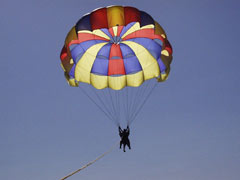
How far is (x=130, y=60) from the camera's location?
1677cm

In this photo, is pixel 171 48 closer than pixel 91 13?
No

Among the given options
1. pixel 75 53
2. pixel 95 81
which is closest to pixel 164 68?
pixel 95 81

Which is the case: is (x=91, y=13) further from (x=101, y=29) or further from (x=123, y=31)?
(x=123, y=31)

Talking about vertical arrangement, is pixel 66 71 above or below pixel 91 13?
below

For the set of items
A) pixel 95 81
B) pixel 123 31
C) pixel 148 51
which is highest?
pixel 123 31

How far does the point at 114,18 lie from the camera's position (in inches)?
611

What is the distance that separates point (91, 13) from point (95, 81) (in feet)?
11.7

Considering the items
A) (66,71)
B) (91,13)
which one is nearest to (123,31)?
(91,13)

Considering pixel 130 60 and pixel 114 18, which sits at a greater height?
pixel 114 18

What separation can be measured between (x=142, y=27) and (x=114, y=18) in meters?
1.65

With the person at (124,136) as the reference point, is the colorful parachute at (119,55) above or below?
above

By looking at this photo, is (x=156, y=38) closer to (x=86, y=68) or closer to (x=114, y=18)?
(x=114, y=18)

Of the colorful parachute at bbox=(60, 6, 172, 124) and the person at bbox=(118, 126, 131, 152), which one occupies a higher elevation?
the colorful parachute at bbox=(60, 6, 172, 124)

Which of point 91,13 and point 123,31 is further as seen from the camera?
point 123,31
